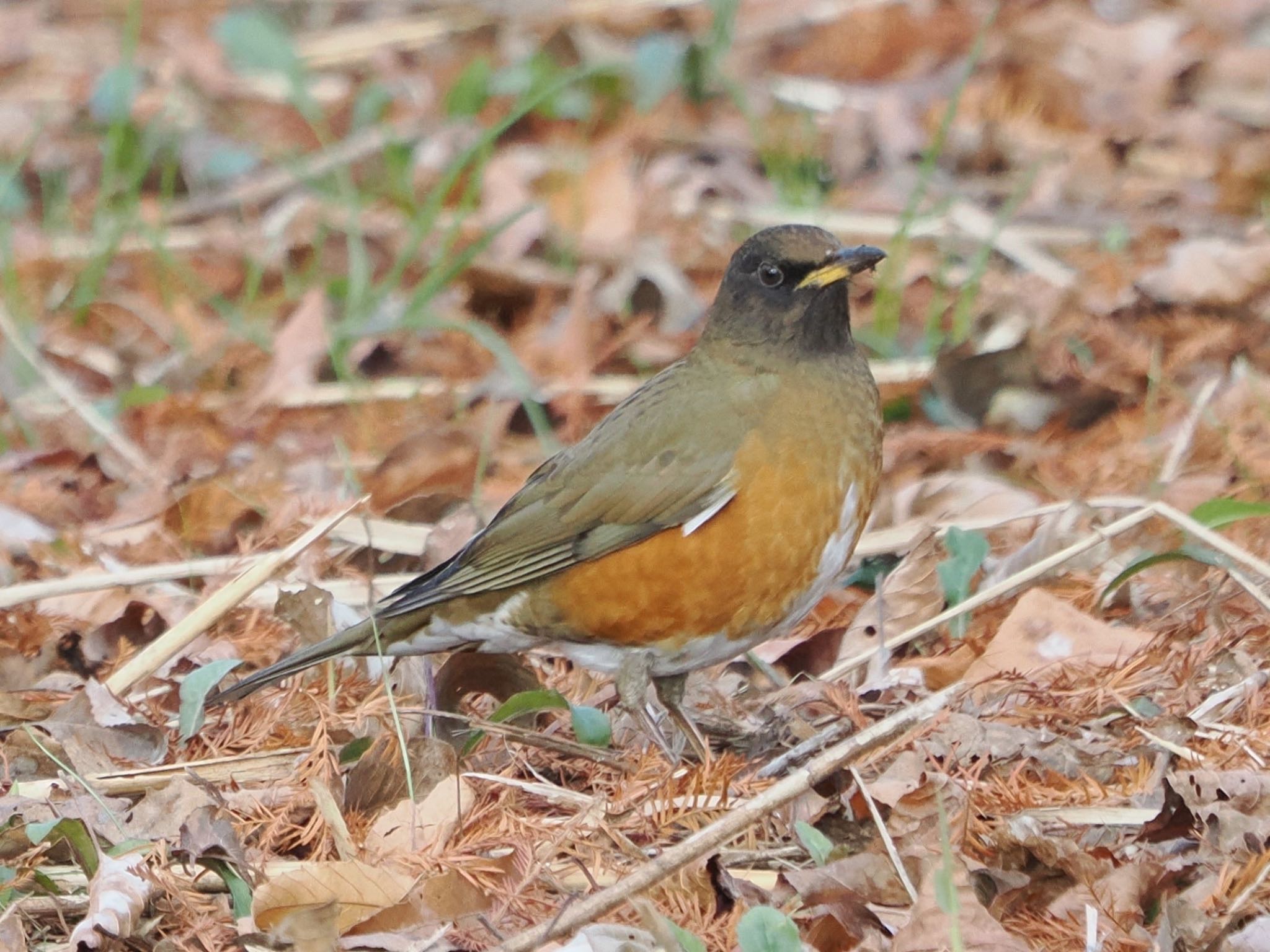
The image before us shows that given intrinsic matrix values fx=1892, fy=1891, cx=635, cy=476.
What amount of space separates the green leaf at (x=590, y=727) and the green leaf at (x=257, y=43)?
4.40 m

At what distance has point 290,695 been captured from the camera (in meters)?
4.29

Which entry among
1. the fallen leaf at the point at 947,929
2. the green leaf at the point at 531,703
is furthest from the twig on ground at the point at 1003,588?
the fallen leaf at the point at 947,929

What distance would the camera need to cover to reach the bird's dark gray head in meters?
4.40

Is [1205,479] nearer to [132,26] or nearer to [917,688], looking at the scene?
[917,688]

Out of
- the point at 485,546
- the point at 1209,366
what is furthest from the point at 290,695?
the point at 1209,366

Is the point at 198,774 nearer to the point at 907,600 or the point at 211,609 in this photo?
the point at 211,609

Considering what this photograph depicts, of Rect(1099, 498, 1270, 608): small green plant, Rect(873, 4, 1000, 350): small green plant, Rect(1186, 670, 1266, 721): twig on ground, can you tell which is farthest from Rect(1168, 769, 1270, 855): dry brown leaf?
Rect(873, 4, 1000, 350): small green plant

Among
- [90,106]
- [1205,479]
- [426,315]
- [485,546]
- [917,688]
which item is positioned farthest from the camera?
[90,106]

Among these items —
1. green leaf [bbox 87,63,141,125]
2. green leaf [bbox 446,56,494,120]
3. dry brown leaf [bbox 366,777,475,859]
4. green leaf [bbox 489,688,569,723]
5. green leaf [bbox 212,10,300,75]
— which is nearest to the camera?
dry brown leaf [bbox 366,777,475,859]

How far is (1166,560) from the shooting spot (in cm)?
416

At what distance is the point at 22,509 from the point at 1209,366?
3.60 m

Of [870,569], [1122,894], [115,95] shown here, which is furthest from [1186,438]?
[115,95]

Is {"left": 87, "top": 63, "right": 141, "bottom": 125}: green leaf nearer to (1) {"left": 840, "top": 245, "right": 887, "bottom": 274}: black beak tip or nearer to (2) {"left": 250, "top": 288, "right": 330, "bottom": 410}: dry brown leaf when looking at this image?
(2) {"left": 250, "top": 288, "right": 330, "bottom": 410}: dry brown leaf

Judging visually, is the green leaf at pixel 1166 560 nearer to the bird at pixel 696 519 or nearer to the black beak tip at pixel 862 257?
the bird at pixel 696 519
